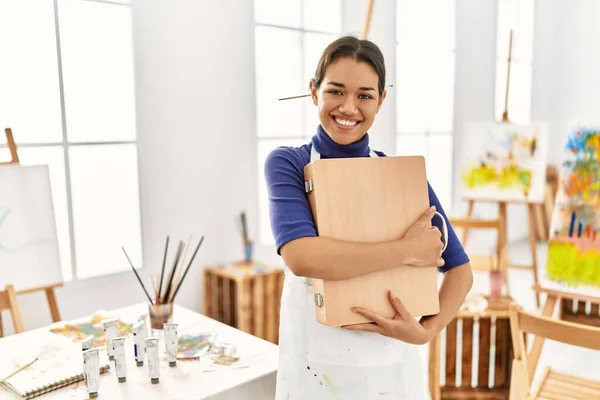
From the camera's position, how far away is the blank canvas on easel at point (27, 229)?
7.09ft

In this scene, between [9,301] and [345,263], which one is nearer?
[345,263]

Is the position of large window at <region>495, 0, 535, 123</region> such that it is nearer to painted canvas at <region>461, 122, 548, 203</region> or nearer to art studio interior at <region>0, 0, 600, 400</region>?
art studio interior at <region>0, 0, 600, 400</region>

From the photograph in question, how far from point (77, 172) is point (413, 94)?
10.3ft

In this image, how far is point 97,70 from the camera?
270cm

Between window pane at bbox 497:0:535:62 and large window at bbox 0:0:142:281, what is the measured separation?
422 cm

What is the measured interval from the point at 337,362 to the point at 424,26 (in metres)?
4.29

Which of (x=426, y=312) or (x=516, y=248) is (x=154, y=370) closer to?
(x=426, y=312)

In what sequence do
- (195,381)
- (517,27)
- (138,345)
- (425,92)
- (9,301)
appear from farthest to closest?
(517,27)
(425,92)
(9,301)
(138,345)
(195,381)

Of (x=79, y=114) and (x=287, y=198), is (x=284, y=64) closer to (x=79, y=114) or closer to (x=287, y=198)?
(x=79, y=114)

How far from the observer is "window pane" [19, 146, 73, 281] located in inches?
99.7

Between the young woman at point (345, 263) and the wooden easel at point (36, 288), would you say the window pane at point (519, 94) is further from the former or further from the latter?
the young woman at point (345, 263)

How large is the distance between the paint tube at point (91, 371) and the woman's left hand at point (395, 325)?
2.14 feet

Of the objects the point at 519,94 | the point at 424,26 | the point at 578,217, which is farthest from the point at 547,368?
the point at 519,94

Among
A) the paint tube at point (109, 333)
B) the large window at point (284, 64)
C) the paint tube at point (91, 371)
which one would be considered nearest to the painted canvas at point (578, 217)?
the large window at point (284, 64)
